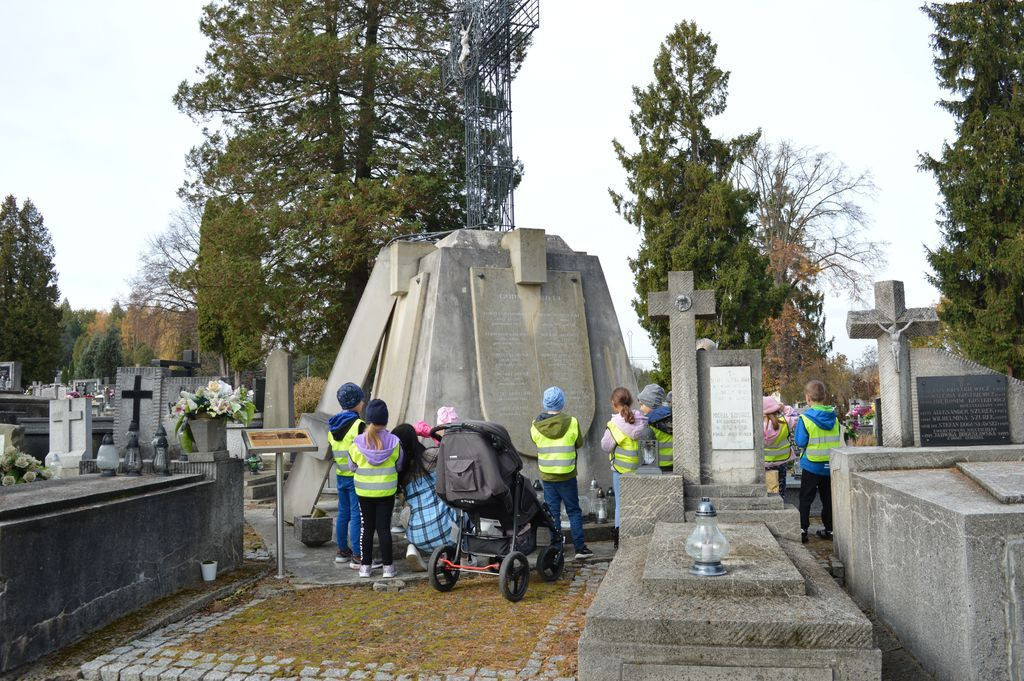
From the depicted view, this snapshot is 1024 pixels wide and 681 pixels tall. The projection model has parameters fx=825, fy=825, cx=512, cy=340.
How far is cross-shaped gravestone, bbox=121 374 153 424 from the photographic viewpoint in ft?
28.0

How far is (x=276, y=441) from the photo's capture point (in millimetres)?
7535

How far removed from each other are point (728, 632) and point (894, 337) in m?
3.79

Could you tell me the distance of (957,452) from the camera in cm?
579

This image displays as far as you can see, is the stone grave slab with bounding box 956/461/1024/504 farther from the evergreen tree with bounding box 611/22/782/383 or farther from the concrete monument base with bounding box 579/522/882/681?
the evergreen tree with bounding box 611/22/782/383

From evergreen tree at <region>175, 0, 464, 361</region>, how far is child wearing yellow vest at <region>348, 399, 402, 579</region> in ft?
32.8

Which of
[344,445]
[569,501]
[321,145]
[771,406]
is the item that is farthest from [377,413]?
[321,145]

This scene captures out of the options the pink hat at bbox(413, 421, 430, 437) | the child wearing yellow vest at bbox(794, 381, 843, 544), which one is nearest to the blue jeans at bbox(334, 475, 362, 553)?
the pink hat at bbox(413, 421, 430, 437)

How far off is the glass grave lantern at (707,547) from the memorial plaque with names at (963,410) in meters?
2.54

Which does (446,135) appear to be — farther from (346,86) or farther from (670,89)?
(670,89)

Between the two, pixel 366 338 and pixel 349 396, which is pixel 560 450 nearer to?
pixel 349 396

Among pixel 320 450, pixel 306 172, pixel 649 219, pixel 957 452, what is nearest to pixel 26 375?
pixel 306 172

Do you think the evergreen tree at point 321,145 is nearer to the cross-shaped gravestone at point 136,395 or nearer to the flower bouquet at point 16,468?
the cross-shaped gravestone at point 136,395

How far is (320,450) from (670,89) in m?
16.6

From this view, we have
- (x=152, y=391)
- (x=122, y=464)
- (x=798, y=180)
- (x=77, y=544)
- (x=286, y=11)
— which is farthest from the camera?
(x=798, y=180)
